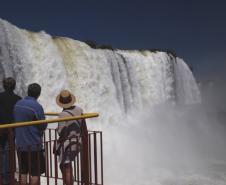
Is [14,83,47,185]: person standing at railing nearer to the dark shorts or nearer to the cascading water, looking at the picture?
the dark shorts

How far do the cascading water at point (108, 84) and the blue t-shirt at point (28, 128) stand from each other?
7.89 m

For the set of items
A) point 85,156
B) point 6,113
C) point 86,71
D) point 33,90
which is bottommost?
point 85,156

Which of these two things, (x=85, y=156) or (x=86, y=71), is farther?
(x=86, y=71)

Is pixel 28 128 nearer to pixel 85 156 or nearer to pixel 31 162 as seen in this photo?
pixel 31 162

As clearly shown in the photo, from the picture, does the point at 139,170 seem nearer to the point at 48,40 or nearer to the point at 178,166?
the point at 178,166

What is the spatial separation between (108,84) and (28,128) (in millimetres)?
15137

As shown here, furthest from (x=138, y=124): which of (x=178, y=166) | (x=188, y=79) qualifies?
(x=188, y=79)

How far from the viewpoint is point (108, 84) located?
20.6m

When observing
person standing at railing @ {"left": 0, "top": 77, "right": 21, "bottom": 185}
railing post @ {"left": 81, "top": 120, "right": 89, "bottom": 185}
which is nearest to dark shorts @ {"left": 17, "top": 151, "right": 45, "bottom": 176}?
person standing at railing @ {"left": 0, "top": 77, "right": 21, "bottom": 185}

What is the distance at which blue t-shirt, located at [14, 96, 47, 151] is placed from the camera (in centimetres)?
553

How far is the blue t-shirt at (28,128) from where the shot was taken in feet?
18.1

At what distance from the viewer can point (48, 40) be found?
56.1ft

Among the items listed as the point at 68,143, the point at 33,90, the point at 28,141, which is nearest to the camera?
the point at 28,141

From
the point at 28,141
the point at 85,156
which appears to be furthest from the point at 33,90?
the point at 85,156
